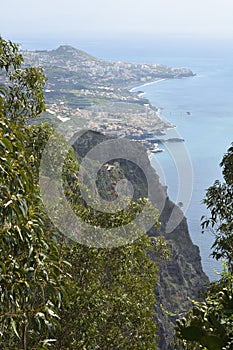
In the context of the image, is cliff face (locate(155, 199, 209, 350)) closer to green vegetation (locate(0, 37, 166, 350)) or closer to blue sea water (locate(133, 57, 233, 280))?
blue sea water (locate(133, 57, 233, 280))

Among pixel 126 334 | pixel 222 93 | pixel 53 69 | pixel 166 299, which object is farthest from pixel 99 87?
pixel 126 334

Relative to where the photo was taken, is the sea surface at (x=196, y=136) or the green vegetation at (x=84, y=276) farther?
the sea surface at (x=196, y=136)

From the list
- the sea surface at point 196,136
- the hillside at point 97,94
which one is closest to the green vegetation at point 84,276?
the sea surface at point 196,136

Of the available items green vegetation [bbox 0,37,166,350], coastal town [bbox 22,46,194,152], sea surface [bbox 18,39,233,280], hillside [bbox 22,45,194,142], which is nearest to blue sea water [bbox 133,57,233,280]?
sea surface [bbox 18,39,233,280]

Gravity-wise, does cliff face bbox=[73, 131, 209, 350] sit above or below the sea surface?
below

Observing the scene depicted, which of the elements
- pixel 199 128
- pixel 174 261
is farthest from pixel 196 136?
pixel 174 261

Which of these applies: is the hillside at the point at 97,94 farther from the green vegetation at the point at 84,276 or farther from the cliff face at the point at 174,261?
the green vegetation at the point at 84,276

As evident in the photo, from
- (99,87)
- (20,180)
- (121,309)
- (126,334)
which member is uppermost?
(99,87)

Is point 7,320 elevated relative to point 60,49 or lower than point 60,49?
lower

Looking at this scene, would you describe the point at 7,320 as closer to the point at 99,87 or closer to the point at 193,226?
the point at 193,226
